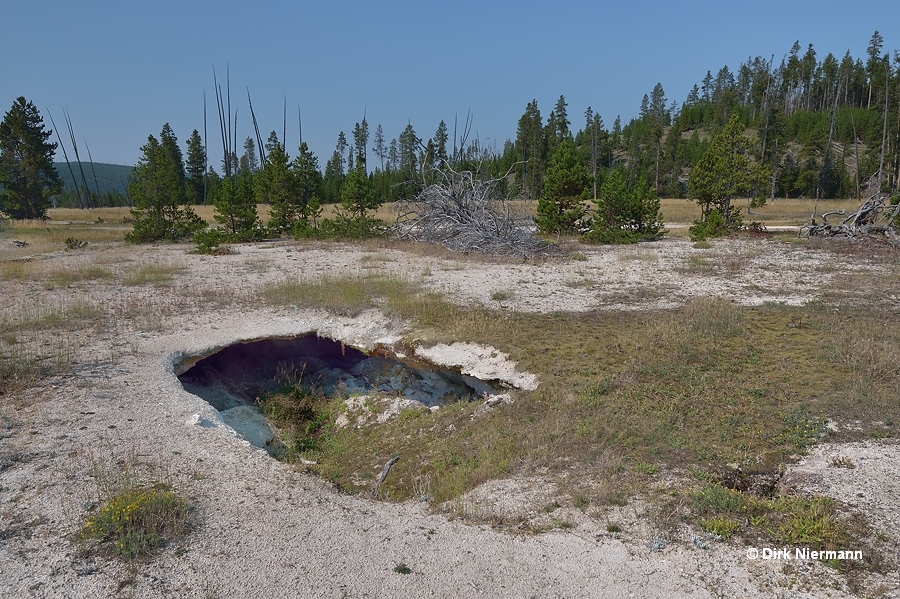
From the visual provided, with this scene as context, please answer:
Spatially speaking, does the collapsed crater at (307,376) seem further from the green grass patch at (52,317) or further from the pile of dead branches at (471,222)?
the pile of dead branches at (471,222)

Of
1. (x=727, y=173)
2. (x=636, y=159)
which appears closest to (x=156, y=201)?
(x=727, y=173)

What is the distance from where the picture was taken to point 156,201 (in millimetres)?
30797

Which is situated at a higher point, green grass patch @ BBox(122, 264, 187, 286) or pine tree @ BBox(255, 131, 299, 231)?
pine tree @ BBox(255, 131, 299, 231)

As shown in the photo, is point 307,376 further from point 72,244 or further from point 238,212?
point 72,244

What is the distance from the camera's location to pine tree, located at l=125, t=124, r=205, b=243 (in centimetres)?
2956

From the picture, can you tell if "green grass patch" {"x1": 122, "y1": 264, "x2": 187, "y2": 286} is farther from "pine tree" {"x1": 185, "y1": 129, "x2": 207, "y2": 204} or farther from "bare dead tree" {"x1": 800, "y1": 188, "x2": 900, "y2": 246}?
"pine tree" {"x1": 185, "y1": 129, "x2": 207, "y2": 204}

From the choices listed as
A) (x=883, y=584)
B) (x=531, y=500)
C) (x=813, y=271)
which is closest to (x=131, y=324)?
(x=531, y=500)

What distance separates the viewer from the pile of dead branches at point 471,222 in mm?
25562

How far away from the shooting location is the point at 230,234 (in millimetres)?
30797

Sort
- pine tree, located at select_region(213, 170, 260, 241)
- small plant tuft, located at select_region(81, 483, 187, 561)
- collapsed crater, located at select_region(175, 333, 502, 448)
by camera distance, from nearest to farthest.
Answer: small plant tuft, located at select_region(81, 483, 187, 561), collapsed crater, located at select_region(175, 333, 502, 448), pine tree, located at select_region(213, 170, 260, 241)

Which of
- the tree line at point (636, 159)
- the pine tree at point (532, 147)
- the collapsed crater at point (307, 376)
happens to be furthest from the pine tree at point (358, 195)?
the pine tree at point (532, 147)

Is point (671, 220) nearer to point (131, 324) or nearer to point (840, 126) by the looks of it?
point (131, 324)

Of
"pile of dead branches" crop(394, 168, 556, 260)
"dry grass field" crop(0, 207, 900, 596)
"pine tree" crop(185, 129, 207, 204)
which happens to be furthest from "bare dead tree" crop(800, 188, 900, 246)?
"pine tree" crop(185, 129, 207, 204)

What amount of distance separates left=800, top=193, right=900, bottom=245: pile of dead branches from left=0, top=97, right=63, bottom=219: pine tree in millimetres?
54104
